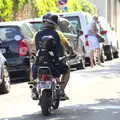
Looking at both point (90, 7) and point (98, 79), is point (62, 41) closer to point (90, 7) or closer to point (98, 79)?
point (98, 79)

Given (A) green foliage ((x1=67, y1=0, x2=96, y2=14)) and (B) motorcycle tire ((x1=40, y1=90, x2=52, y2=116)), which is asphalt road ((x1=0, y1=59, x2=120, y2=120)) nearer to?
(B) motorcycle tire ((x1=40, y1=90, x2=52, y2=116))

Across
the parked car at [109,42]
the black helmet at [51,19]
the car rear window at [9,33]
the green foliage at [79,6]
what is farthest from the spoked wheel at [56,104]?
the green foliage at [79,6]

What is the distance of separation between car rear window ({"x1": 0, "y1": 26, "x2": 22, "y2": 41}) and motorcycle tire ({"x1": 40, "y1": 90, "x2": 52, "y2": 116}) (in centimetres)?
650

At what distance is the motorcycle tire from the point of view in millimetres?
10961

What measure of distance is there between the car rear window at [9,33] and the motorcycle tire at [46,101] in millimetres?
6497

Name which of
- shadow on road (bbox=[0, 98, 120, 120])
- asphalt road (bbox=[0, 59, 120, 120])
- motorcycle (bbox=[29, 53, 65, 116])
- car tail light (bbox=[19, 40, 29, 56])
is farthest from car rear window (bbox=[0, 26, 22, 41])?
motorcycle (bbox=[29, 53, 65, 116])

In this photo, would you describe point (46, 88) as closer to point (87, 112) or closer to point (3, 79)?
point (87, 112)

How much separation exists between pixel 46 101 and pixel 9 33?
6.81 m

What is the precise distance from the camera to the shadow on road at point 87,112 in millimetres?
10828

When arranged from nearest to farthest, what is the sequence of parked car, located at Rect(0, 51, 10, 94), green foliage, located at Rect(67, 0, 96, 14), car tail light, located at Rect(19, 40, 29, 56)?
parked car, located at Rect(0, 51, 10, 94)
car tail light, located at Rect(19, 40, 29, 56)
green foliage, located at Rect(67, 0, 96, 14)

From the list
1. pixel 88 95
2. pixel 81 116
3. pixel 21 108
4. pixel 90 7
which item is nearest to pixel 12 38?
pixel 88 95

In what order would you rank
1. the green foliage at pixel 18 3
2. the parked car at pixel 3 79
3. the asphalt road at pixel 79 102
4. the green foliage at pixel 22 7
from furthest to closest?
the green foliage at pixel 18 3, the green foliage at pixel 22 7, the parked car at pixel 3 79, the asphalt road at pixel 79 102

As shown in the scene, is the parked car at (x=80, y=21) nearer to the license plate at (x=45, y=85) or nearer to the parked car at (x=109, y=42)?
the parked car at (x=109, y=42)

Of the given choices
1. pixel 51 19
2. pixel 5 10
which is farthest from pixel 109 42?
pixel 51 19
